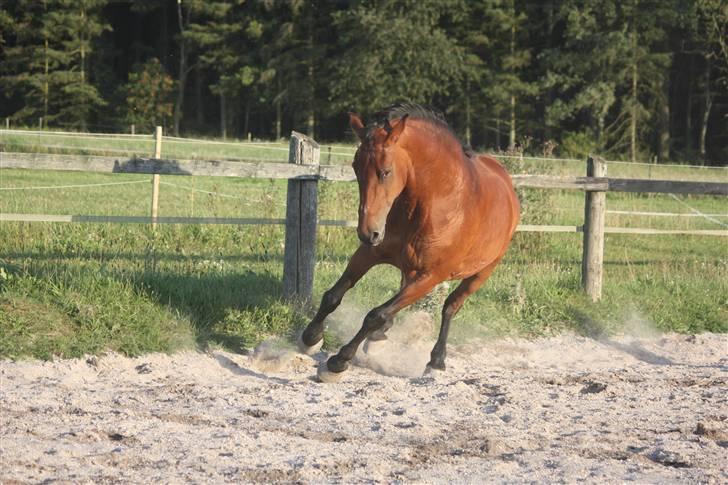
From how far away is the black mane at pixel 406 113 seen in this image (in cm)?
614

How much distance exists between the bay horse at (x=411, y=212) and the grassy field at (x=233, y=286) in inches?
44.3

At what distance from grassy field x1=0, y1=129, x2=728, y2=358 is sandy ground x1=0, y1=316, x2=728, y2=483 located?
411mm

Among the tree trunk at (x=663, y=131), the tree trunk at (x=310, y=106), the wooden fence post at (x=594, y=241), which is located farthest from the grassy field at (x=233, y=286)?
the tree trunk at (x=310, y=106)

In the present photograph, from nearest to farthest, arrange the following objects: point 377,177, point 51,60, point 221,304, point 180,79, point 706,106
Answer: point 377,177 < point 221,304 < point 706,106 < point 51,60 < point 180,79

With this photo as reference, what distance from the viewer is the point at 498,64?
49.2m

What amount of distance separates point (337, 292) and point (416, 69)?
129ft

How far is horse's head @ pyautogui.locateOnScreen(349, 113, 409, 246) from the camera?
5.77 metres

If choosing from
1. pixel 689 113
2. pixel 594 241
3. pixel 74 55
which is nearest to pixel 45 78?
pixel 74 55

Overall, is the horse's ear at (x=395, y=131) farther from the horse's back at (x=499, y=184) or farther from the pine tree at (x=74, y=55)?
the pine tree at (x=74, y=55)

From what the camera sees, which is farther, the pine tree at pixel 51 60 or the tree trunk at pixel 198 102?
the tree trunk at pixel 198 102

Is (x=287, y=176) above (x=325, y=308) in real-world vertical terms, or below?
above

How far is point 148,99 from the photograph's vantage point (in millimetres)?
49531

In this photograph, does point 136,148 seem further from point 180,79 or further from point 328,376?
point 180,79

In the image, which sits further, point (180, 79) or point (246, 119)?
point (246, 119)
